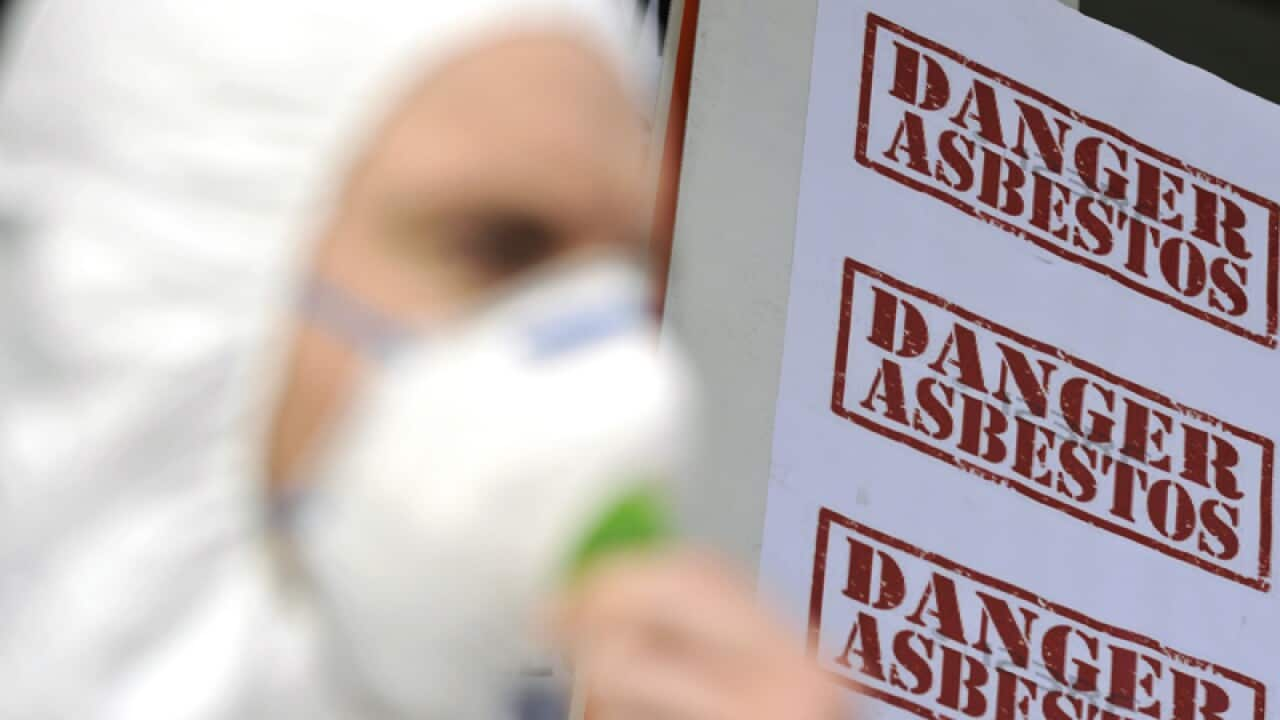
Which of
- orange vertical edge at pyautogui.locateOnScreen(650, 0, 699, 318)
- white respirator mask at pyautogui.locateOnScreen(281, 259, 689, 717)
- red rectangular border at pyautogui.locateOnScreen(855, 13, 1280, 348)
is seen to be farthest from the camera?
red rectangular border at pyautogui.locateOnScreen(855, 13, 1280, 348)

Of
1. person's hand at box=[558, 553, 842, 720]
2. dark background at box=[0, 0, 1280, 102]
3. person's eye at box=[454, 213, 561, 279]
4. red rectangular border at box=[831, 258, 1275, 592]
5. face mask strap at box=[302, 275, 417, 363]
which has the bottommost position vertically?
person's hand at box=[558, 553, 842, 720]

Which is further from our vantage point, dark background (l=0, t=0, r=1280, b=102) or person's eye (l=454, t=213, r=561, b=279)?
dark background (l=0, t=0, r=1280, b=102)

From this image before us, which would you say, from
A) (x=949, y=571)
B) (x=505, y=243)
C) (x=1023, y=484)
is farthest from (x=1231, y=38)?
(x=505, y=243)

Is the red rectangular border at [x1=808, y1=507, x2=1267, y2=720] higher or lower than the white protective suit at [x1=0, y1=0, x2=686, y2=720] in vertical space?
higher

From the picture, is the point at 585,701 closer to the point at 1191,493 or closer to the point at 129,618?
the point at 129,618

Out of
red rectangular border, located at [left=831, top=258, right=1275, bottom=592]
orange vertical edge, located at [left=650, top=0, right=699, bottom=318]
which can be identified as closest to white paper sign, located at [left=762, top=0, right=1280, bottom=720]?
red rectangular border, located at [left=831, top=258, right=1275, bottom=592]

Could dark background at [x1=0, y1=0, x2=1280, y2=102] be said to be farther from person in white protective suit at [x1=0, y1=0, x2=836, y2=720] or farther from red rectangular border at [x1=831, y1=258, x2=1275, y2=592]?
person in white protective suit at [x1=0, y1=0, x2=836, y2=720]

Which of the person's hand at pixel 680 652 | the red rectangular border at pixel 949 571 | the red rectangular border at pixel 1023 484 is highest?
the red rectangular border at pixel 1023 484

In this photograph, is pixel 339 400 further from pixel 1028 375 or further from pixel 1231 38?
pixel 1231 38

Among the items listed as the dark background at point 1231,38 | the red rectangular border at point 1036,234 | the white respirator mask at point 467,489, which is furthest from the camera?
the dark background at point 1231,38

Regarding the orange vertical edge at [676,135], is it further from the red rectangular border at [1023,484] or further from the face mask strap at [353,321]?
the face mask strap at [353,321]

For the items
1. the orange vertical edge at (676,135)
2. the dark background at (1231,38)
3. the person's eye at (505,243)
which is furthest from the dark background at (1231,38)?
the person's eye at (505,243)

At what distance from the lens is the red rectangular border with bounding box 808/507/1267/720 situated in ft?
5.11

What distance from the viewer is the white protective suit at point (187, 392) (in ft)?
1.50
